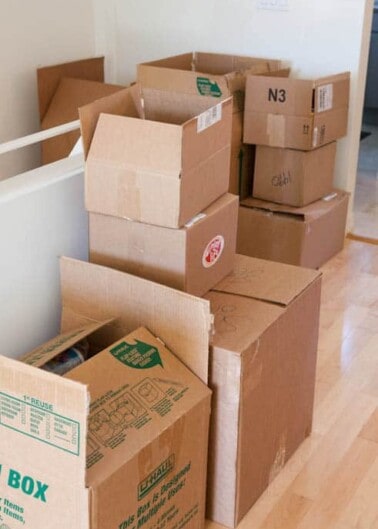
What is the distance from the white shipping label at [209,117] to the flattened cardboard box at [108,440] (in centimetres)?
49

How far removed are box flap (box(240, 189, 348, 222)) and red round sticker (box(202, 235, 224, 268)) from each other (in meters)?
1.36

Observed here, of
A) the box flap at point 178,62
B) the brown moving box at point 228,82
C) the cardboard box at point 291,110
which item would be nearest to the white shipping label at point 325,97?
the cardboard box at point 291,110

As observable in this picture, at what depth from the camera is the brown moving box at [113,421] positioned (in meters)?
1.42

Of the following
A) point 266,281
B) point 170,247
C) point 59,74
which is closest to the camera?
point 170,247

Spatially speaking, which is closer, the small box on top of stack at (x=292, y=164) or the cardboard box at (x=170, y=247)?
the cardboard box at (x=170, y=247)

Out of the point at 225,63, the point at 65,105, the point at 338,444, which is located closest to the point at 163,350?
the point at 338,444

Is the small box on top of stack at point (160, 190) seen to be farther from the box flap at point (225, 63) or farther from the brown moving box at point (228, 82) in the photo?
the box flap at point (225, 63)

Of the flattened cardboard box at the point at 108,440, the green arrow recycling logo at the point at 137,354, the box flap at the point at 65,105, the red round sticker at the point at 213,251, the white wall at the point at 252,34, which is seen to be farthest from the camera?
the box flap at the point at 65,105

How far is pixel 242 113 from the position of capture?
334 centimetres

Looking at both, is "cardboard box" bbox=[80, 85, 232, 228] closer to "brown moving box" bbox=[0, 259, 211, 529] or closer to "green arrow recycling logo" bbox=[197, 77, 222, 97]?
"brown moving box" bbox=[0, 259, 211, 529]

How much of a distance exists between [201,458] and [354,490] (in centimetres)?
53

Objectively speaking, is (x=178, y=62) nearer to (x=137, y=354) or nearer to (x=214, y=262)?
(x=214, y=262)

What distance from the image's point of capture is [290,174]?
10.9 ft

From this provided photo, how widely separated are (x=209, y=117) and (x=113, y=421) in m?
0.74
